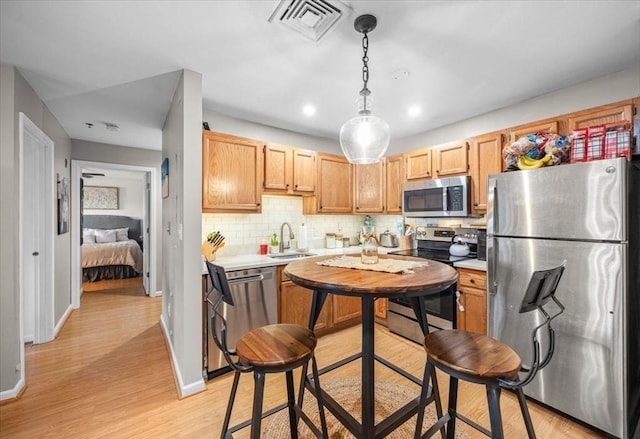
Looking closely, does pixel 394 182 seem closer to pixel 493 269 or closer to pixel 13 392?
pixel 493 269

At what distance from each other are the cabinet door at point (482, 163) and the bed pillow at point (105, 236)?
24.4 feet

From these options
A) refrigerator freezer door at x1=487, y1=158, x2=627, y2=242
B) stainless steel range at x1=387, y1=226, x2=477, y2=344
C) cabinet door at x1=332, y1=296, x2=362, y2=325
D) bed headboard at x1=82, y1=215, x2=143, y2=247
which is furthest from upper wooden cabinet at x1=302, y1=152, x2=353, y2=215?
bed headboard at x1=82, y1=215, x2=143, y2=247

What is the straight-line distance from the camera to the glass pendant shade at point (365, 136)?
1.79 meters

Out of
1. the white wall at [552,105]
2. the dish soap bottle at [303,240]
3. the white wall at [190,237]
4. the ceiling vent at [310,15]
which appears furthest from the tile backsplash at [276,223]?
the ceiling vent at [310,15]

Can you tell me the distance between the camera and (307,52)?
190 cm

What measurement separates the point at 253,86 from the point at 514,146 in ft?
7.26

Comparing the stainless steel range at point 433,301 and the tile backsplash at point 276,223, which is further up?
the tile backsplash at point 276,223

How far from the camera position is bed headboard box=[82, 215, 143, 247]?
6.91 m

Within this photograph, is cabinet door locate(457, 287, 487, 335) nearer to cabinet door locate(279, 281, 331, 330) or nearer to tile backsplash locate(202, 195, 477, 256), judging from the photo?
tile backsplash locate(202, 195, 477, 256)

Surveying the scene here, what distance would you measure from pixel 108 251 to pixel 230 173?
4.53 m

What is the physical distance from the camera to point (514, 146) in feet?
7.35

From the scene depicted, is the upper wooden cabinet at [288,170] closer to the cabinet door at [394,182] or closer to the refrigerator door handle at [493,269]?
the cabinet door at [394,182]

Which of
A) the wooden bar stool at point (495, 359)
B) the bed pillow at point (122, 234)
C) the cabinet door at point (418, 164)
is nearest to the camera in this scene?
the wooden bar stool at point (495, 359)

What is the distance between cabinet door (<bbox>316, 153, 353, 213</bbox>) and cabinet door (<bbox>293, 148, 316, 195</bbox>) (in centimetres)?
10
